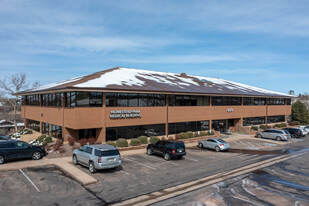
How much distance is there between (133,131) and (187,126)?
9.96 metres

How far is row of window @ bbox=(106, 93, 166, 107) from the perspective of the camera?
28266 millimetres

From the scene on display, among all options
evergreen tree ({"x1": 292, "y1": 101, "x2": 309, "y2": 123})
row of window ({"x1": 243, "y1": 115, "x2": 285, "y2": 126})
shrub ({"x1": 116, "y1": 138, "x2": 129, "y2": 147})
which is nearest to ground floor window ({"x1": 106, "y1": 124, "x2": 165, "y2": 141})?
shrub ({"x1": 116, "y1": 138, "x2": 129, "y2": 147})

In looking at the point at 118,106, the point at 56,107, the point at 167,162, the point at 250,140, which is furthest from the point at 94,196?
the point at 250,140

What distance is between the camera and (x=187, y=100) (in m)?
36.5

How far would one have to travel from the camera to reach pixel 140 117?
30375 millimetres

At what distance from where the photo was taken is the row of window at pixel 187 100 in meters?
34.4

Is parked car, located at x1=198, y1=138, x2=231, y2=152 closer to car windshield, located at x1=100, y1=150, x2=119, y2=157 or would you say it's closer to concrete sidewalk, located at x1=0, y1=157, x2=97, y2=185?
car windshield, located at x1=100, y1=150, x2=119, y2=157

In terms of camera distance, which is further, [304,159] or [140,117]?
[140,117]

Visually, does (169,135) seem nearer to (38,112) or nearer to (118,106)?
(118,106)

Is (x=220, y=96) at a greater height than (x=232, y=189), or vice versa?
(x=220, y=96)

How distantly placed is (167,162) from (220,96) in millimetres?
23086

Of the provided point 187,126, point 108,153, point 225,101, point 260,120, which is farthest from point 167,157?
point 260,120

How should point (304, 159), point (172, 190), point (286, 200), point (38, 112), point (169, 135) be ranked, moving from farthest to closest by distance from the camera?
1. point (38, 112)
2. point (169, 135)
3. point (304, 159)
4. point (172, 190)
5. point (286, 200)

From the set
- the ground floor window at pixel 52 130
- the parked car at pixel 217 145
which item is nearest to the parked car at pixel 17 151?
the ground floor window at pixel 52 130
